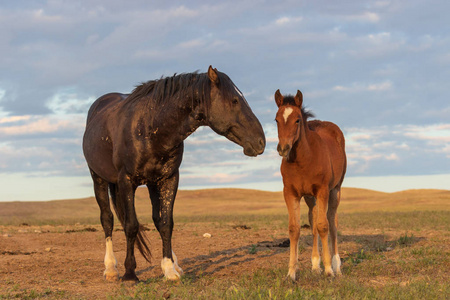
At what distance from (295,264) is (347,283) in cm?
88

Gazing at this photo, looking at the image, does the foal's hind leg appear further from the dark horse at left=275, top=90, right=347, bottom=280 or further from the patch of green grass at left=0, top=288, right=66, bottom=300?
the patch of green grass at left=0, top=288, right=66, bottom=300

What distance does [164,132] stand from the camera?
23.6 feet

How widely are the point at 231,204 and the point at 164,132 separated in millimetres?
40683

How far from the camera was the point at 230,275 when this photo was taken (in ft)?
25.6

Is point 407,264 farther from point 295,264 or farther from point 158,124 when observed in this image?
point 158,124

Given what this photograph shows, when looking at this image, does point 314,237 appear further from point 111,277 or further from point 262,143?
point 111,277

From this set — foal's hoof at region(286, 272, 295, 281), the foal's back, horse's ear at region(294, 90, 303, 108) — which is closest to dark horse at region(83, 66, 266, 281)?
horse's ear at region(294, 90, 303, 108)

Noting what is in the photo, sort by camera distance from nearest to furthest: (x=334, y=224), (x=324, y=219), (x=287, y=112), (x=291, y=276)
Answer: (x=287, y=112), (x=291, y=276), (x=324, y=219), (x=334, y=224)

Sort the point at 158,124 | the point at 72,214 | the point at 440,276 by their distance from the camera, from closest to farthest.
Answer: the point at 158,124
the point at 440,276
the point at 72,214

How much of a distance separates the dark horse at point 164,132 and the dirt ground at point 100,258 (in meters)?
0.76

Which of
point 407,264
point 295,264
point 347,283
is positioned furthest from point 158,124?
point 407,264

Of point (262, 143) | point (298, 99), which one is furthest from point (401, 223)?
point (262, 143)

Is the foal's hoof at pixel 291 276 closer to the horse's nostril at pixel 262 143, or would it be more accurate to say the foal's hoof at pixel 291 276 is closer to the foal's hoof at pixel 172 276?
the foal's hoof at pixel 172 276

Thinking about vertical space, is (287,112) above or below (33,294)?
above
